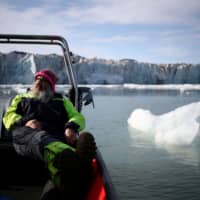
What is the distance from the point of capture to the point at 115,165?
23.5 feet

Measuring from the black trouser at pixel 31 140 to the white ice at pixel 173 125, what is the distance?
824cm

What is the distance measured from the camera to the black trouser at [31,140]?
2.03m

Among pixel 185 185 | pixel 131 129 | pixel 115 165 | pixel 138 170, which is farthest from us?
pixel 131 129

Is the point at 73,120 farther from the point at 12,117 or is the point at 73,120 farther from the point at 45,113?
the point at 12,117

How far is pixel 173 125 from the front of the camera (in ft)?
38.0

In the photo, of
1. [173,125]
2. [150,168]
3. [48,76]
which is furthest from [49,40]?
[173,125]

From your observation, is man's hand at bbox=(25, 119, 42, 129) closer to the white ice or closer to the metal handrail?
the metal handrail

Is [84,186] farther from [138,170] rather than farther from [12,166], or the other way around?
[138,170]

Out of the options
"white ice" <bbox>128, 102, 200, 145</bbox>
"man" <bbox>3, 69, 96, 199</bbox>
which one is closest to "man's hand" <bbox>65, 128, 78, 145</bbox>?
"man" <bbox>3, 69, 96, 199</bbox>

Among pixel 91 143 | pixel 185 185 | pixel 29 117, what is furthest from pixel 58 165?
pixel 185 185

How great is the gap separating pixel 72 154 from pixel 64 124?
0.76 metres

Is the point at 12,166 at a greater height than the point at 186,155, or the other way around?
the point at 12,166

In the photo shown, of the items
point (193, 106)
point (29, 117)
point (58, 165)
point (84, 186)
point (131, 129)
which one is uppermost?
point (29, 117)

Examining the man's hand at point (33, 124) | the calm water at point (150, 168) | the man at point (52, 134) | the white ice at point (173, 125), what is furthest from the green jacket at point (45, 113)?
the white ice at point (173, 125)
